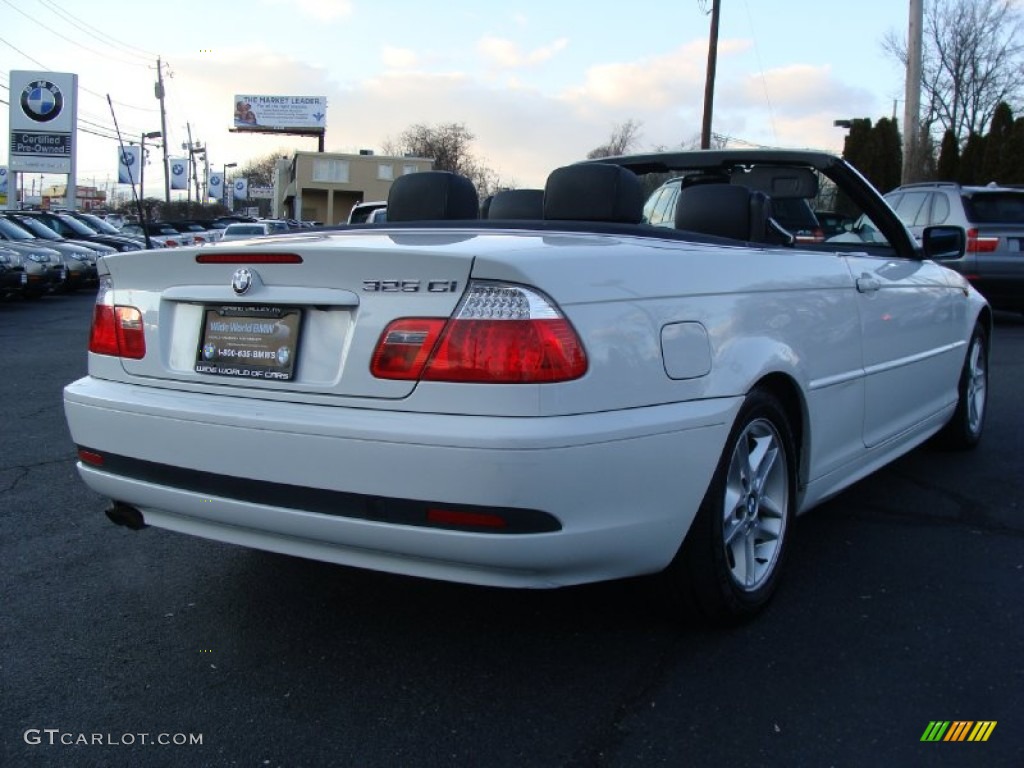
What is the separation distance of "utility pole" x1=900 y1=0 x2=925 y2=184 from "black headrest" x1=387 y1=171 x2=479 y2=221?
16426 millimetres

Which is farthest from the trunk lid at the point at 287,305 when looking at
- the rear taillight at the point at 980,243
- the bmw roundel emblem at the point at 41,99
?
the bmw roundel emblem at the point at 41,99

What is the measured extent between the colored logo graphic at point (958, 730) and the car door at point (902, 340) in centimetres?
156

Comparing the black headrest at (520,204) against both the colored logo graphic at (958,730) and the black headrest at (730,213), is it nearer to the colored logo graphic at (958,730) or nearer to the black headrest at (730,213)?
the black headrest at (730,213)

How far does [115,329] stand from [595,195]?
175 centimetres

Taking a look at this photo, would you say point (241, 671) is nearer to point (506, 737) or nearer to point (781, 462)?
point (506, 737)

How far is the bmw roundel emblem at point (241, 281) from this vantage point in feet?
9.10

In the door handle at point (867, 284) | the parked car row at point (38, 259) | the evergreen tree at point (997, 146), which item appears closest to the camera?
the door handle at point (867, 284)

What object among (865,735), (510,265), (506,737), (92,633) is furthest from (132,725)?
(865,735)

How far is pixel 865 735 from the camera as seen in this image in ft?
8.14

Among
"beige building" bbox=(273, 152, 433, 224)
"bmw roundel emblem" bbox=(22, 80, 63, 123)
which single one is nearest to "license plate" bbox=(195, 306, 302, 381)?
"bmw roundel emblem" bbox=(22, 80, 63, 123)

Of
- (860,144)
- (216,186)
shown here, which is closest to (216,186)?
(216,186)

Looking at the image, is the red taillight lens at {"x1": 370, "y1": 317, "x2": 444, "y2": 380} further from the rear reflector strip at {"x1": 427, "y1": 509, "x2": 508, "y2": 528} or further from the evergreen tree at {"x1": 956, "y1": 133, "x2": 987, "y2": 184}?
the evergreen tree at {"x1": 956, "y1": 133, "x2": 987, "y2": 184}

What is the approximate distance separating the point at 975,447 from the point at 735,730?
3909mm

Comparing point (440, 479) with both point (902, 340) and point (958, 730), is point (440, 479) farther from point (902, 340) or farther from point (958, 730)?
point (902, 340)
